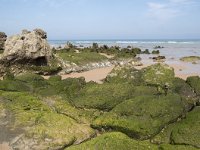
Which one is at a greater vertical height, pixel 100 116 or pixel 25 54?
pixel 25 54

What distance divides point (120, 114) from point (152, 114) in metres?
0.93

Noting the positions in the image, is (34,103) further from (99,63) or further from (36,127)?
(99,63)

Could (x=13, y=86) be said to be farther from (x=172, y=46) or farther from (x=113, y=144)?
(x=172, y=46)

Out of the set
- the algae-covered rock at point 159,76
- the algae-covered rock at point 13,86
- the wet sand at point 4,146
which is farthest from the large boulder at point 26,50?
the wet sand at point 4,146

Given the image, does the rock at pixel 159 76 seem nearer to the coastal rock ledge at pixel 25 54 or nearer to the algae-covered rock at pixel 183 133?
the algae-covered rock at pixel 183 133

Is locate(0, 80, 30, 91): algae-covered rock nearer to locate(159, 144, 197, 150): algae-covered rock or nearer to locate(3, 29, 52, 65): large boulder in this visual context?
locate(3, 29, 52, 65): large boulder

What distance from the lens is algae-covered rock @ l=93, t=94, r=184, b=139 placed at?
347 inches

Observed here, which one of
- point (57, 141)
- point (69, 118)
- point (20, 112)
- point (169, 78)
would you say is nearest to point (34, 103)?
point (20, 112)

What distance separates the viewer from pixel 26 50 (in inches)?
765

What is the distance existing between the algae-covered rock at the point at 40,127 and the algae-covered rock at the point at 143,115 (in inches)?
27.0

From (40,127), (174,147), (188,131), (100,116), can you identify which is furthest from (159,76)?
(40,127)

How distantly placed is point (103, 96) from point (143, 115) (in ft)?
6.49

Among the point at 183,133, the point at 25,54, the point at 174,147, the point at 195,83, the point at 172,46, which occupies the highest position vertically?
the point at 25,54

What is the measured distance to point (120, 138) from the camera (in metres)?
7.71
